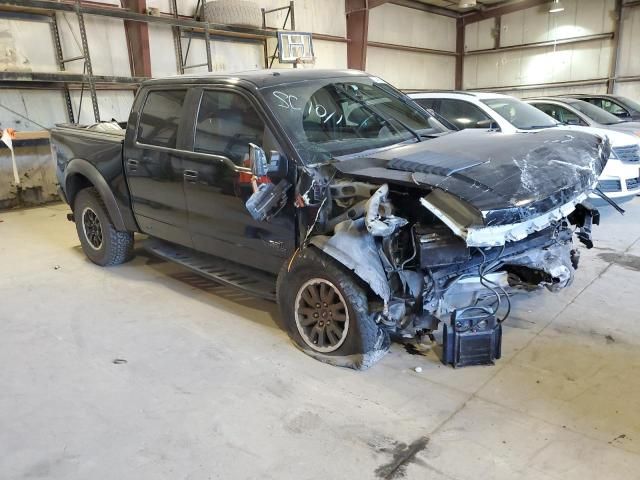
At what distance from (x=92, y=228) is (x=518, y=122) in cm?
549

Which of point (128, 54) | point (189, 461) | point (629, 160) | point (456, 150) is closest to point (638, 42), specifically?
point (629, 160)

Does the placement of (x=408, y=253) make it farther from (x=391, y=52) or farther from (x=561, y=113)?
(x=391, y=52)

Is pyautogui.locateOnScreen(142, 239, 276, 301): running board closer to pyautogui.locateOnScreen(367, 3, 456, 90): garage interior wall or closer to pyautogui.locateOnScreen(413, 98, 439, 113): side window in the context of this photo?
pyautogui.locateOnScreen(413, 98, 439, 113): side window

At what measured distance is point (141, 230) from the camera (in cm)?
447

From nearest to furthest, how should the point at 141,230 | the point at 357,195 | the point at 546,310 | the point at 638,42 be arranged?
1. the point at 357,195
2. the point at 546,310
3. the point at 141,230
4. the point at 638,42

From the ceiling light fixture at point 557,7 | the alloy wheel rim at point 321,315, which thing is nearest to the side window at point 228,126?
the alloy wheel rim at point 321,315

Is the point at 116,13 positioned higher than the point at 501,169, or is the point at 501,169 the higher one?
the point at 116,13

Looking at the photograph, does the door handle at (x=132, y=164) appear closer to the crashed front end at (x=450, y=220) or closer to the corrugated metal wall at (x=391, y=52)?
the crashed front end at (x=450, y=220)

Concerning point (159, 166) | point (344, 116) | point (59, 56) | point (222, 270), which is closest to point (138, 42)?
point (59, 56)

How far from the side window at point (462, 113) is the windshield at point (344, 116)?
293 cm

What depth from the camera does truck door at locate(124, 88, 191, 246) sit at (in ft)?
12.5

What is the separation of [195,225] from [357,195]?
5.01ft

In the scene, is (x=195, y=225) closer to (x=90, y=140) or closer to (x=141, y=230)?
(x=141, y=230)

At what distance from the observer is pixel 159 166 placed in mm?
3914
